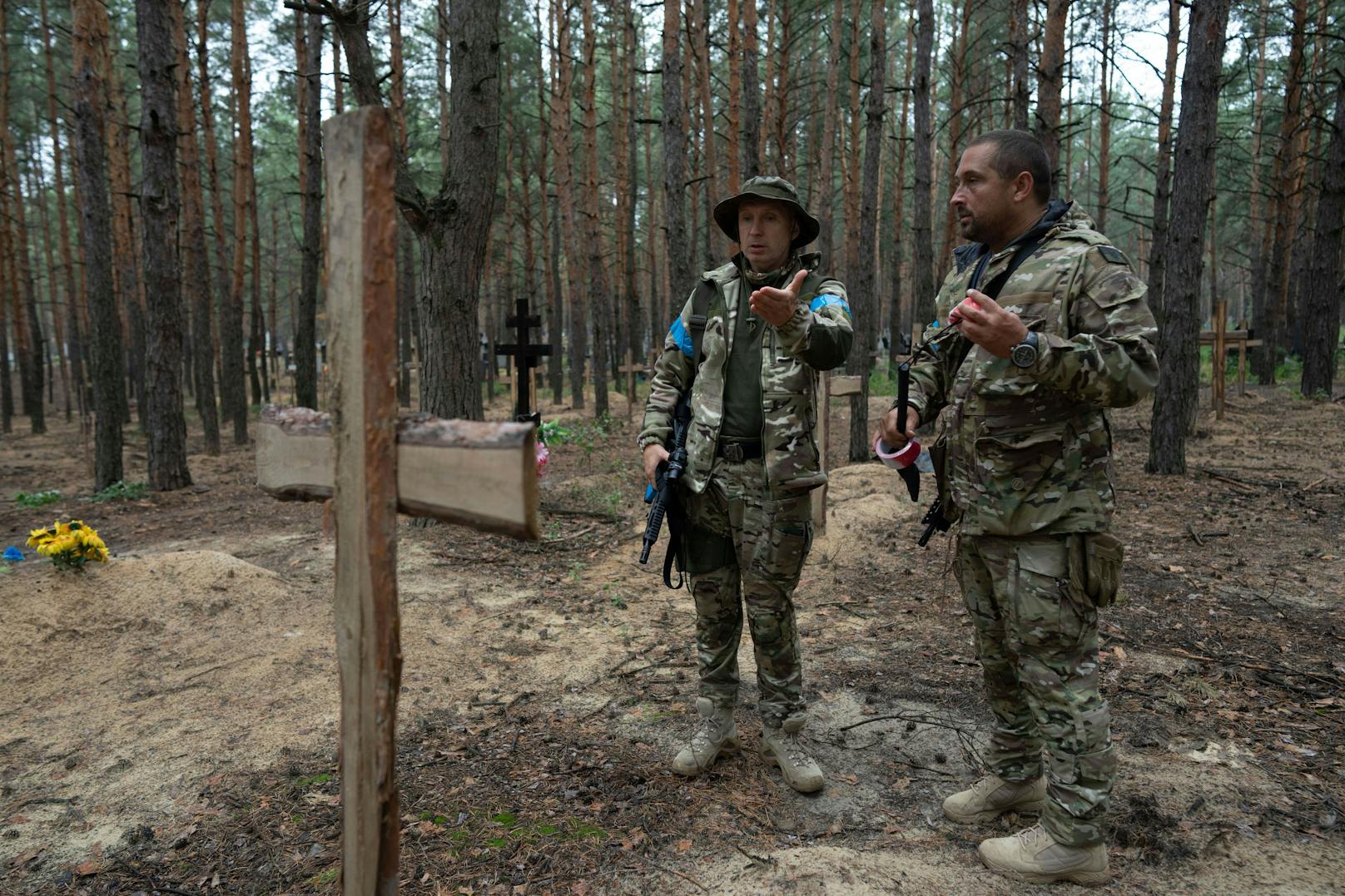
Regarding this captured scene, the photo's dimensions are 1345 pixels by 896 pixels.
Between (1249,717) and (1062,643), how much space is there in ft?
6.08

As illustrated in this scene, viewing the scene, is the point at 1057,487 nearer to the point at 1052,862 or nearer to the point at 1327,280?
the point at 1052,862

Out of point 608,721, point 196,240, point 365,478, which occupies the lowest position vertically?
point 608,721

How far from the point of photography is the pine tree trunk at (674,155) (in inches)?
399

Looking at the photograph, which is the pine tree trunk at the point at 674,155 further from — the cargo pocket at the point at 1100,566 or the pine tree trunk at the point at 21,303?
the pine tree trunk at the point at 21,303

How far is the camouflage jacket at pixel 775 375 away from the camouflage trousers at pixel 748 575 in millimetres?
103

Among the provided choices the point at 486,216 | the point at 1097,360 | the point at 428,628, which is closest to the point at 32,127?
the point at 486,216

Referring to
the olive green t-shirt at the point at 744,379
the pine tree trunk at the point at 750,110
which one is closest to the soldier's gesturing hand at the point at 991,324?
the olive green t-shirt at the point at 744,379

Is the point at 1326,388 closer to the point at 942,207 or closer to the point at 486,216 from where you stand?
the point at 486,216

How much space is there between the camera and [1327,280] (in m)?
13.8

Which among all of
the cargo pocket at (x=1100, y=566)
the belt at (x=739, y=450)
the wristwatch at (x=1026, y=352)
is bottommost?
the cargo pocket at (x=1100, y=566)

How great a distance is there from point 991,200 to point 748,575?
157 centimetres

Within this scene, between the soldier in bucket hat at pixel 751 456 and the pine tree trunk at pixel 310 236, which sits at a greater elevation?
the pine tree trunk at pixel 310 236

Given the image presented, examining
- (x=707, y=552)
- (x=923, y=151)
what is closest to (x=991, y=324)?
(x=707, y=552)

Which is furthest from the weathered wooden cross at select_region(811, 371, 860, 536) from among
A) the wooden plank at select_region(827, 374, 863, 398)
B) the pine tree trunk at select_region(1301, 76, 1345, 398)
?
the pine tree trunk at select_region(1301, 76, 1345, 398)
